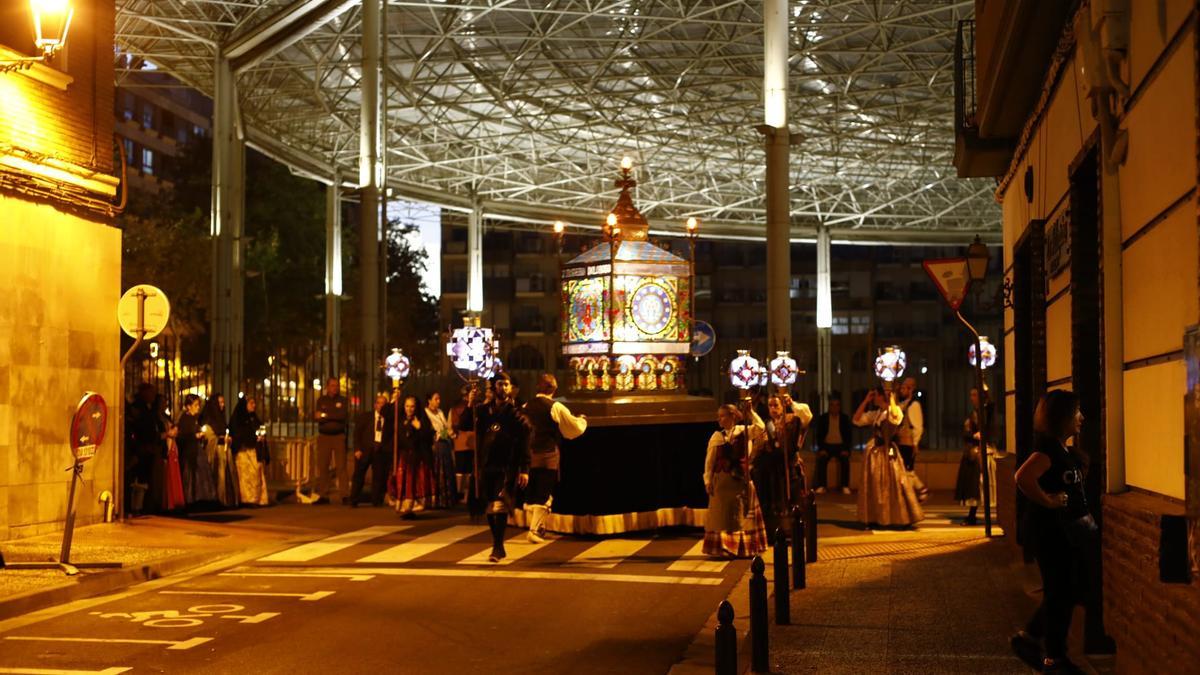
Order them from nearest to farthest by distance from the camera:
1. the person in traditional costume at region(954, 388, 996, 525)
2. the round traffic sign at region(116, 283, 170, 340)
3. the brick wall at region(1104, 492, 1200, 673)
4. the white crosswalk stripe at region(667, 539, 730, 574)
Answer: the brick wall at region(1104, 492, 1200, 673), the white crosswalk stripe at region(667, 539, 730, 574), the round traffic sign at region(116, 283, 170, 340), the person in traditional costume at region(954, 388, 996, 525)

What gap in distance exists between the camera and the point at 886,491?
18.6 metres

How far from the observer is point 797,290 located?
10044 centimetres

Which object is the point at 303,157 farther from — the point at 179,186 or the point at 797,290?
the point at 797,290

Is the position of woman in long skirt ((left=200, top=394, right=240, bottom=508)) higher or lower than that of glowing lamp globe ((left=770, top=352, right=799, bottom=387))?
lower

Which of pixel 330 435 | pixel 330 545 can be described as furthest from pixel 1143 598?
pixel 330 435

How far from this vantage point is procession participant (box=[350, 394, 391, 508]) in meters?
22.2

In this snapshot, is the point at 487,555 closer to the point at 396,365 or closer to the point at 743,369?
the point at 396,365

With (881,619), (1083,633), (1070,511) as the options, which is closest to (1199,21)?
(1070,511)

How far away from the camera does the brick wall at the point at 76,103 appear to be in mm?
16828

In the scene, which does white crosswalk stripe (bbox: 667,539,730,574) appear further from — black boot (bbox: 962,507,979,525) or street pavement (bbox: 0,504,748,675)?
black boot (bbox: 962,507,979,525)

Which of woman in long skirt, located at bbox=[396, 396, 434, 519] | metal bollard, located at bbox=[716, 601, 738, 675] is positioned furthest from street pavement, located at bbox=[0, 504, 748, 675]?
woman in long skirt, located at bbox=[396, 396, 434, 519]

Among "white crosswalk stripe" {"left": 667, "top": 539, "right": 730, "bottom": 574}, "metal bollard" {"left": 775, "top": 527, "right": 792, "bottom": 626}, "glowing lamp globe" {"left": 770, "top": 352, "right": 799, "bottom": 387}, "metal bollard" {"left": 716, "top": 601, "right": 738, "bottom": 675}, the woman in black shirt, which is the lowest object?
"white crosswalk stripe" {"left": 667, "top": 539, "right": 730, "bottom": 574}

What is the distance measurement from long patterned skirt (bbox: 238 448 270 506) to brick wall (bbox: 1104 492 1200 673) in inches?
633

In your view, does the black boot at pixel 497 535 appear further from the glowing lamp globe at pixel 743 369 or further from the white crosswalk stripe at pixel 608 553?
the glowing lamp globe at pixel 743 369
